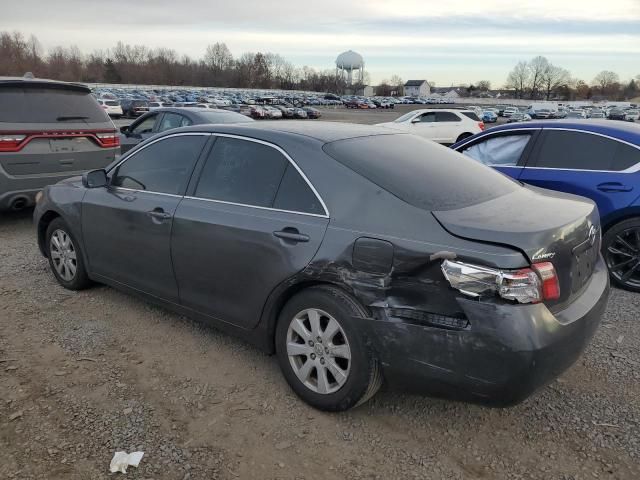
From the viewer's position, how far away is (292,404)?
3.09 meters

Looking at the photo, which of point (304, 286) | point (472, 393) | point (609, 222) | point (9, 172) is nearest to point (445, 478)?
point (472, 393)

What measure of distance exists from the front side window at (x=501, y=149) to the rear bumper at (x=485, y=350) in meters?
3.40

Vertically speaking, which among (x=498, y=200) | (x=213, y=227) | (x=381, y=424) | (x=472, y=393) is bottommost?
(x=381, y=424)

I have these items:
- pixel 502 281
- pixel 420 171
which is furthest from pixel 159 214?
pixel 502 281

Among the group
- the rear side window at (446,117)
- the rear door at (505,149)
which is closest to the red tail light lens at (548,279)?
the rear door at (505,149)

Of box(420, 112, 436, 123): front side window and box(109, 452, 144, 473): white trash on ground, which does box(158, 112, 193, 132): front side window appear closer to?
box(109, 452, 144, 473): white trash on ground

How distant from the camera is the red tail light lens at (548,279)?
8.04ft

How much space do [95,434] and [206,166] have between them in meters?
1.82

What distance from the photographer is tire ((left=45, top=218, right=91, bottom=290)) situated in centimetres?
456

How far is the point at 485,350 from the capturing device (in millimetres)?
2381

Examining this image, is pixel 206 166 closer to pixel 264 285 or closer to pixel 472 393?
pixel 264 285

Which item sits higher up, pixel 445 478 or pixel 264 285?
pixel 264 285

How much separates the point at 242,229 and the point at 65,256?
2348 mm

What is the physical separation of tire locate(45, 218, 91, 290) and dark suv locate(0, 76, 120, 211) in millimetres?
1884
